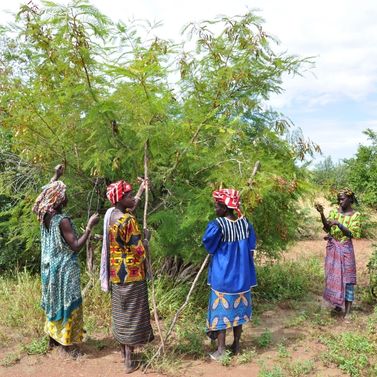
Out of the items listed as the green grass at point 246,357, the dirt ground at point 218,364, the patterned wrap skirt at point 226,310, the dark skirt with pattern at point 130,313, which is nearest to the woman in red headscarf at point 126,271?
the dark skirt with pattern at point 130,313

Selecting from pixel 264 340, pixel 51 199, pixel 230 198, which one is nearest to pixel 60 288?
pixel 51 199

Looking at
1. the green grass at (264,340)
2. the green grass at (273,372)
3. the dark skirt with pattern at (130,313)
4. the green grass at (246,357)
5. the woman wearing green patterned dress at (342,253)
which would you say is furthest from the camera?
the woman wearing green patterned dress at (342,253)

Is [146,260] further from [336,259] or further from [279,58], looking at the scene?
[279,58]

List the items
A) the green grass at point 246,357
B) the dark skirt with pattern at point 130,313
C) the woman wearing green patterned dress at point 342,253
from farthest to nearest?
the woman wearing green patterned dress at point 342,253
the green grass at point 246,357
the dark skirt with pattern at point 130,313

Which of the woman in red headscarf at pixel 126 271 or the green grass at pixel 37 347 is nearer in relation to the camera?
the woman in red headscarf at pixel 126 271

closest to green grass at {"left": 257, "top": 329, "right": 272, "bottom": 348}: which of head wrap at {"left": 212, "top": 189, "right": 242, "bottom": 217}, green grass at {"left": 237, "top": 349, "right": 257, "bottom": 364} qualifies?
green grass at {"left": 237, "top": 349, "right": 257, "bottom": 364}

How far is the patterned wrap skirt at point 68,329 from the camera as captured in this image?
15.0 feet

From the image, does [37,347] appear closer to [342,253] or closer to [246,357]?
[246,357]

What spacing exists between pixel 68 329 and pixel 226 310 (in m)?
1.59

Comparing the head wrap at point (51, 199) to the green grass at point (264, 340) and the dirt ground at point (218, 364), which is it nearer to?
the dirt ground at point (218, 364)

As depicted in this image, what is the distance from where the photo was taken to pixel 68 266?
4582 mm

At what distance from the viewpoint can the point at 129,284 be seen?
438cm

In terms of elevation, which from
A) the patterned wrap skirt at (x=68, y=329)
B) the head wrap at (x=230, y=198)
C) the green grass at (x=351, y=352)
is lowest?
the green grass at (x=351, y=352)

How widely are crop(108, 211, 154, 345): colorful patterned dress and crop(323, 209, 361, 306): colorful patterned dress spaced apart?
9.19 feet
